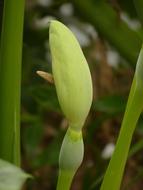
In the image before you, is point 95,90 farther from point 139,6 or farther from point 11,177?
point 11,177

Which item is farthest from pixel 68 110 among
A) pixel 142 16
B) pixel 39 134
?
pixel 39 134

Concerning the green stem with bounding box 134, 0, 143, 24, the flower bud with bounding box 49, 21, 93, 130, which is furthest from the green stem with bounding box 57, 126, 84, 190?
the green stem with bounding box 134, 0, 143, 24

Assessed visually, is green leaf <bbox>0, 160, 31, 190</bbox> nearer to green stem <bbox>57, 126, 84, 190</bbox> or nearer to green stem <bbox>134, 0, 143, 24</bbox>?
green stem <bbox>57, 126, 84, 190</bbox>

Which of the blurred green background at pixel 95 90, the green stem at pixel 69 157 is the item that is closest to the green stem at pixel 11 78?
the green stem at pixel 69 157

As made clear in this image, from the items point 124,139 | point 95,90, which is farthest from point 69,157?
point 95,90

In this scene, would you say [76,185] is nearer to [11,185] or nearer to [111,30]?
[111,30]
